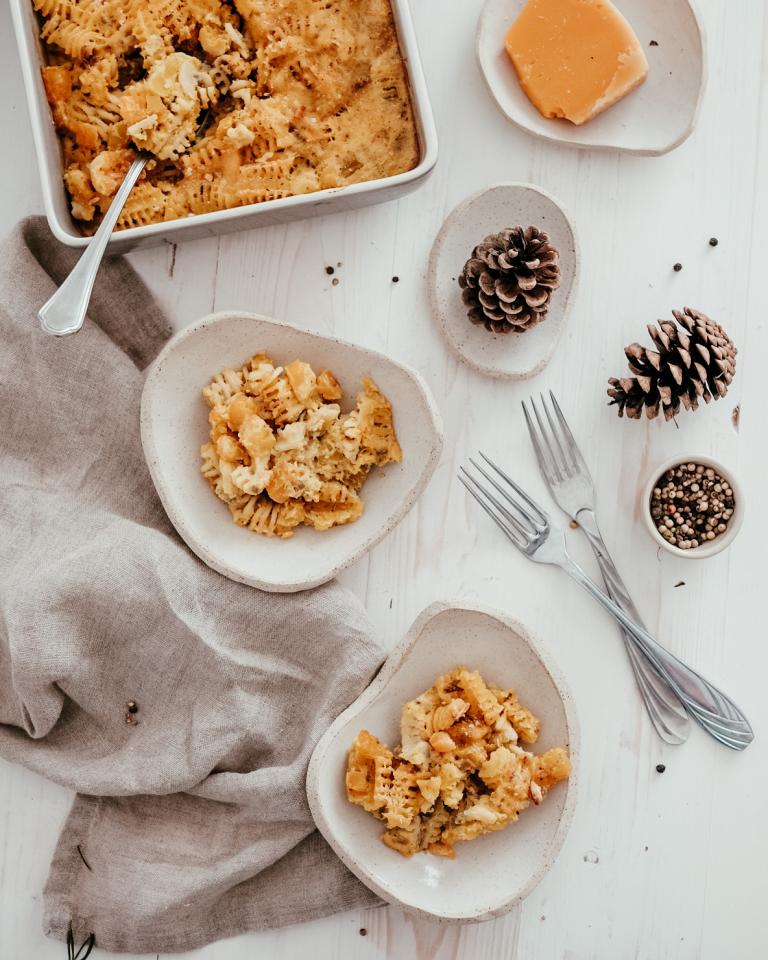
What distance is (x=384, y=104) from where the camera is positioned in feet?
4.54

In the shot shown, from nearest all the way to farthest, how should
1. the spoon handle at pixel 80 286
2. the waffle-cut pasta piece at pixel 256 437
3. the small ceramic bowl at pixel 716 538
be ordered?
the spoon handle at pixel 80 286
the waffle-cut pasta piece at pixel 256 437
the small ceramic bowl at pixel 716 538

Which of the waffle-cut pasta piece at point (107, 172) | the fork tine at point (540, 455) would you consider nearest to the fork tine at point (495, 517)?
the fork tine at point (540, 455)

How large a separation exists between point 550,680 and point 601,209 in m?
0.79

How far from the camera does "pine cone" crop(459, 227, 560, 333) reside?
1437 millimetres

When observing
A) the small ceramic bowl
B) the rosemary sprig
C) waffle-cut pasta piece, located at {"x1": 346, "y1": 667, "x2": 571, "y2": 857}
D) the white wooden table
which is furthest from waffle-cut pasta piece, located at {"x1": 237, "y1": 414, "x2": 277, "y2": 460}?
the rosemary sprig

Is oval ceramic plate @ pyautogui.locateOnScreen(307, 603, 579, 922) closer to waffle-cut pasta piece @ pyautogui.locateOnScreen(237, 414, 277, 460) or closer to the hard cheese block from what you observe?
waffle-cut pasta piece @ pyautogui.locateOnScreen(237, 414, 277, 460)

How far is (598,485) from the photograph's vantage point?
1.58 metres

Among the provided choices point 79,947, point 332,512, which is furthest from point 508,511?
point 79,947

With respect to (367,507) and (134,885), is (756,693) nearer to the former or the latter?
(367,507)

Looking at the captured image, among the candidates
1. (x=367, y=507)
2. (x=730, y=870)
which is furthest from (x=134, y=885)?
(x=730, y=870)

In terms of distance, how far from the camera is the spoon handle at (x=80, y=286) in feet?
4.21

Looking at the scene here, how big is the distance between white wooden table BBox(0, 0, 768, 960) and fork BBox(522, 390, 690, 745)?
25 mm

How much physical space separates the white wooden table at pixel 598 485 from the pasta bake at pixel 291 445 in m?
0.15

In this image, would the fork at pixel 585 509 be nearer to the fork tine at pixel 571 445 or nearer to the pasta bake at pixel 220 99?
the fork tine at pixel 571 445
